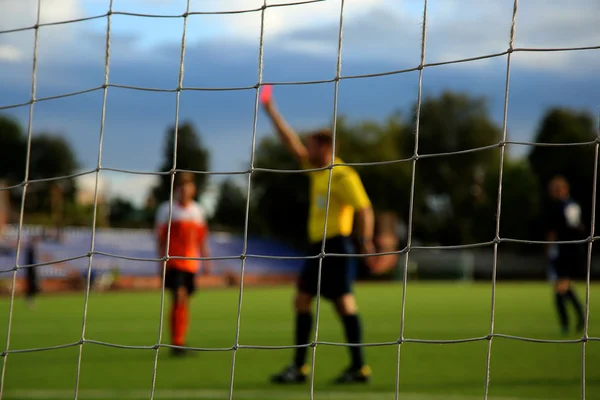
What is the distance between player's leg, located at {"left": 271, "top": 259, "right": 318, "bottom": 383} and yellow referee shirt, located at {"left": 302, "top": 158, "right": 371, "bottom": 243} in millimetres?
240

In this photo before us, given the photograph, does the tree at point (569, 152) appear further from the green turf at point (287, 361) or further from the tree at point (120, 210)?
the green turf at point (287, 361)

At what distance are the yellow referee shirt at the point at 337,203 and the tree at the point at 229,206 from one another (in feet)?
139

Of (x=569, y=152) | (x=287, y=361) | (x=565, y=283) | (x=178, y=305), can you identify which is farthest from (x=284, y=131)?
(x=569, y=152)

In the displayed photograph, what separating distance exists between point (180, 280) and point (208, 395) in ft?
8.12

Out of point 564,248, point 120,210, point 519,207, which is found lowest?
point 564,248

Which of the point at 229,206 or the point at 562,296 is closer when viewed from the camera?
the point at 562,296

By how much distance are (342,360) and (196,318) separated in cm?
571

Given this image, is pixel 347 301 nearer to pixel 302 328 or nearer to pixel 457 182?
pixel 302 328

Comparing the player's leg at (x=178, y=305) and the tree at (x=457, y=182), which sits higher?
the tree at (x=457, y=182)

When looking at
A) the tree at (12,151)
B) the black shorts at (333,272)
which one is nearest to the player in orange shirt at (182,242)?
the black shorts at (333,272)

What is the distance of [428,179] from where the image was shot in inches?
2159

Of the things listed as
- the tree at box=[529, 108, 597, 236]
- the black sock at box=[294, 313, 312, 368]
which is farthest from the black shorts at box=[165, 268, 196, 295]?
the tree at box=[529, 108, 597, 236]

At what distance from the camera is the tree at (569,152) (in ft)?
125

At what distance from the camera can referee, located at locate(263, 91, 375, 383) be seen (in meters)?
5.27
